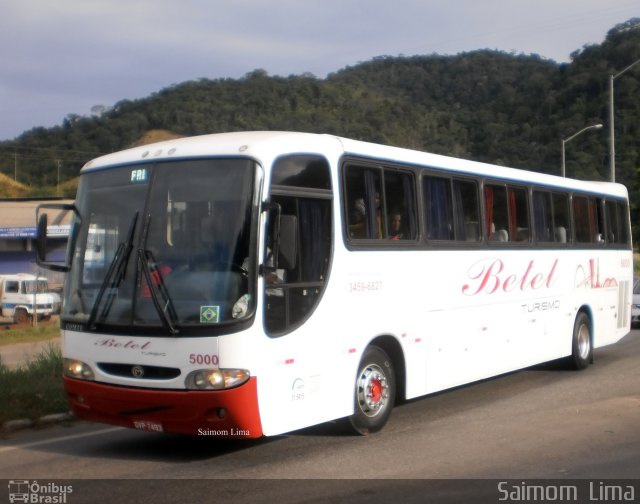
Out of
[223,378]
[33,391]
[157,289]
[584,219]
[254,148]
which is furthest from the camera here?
[584,219]

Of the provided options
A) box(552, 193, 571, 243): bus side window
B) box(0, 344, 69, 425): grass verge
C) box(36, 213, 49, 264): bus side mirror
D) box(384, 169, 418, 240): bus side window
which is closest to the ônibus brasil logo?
box(36, 213, 49, 264): bus side mirror

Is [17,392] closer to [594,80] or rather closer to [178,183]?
[178,183]

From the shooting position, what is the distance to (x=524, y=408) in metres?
11.5

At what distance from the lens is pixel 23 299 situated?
33.8m

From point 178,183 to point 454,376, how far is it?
4841 mm

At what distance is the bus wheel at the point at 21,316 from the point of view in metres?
33.1

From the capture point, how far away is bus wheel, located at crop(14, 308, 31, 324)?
1305 inches

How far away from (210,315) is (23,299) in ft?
91.7

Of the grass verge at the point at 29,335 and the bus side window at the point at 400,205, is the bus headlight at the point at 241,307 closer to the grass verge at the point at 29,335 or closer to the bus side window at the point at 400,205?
the bus side window at the point at 400,205

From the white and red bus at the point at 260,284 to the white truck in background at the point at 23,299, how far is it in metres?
25.5

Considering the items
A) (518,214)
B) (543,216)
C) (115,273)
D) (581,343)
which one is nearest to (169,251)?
(115,273)

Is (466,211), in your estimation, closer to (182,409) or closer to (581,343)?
(581,343)

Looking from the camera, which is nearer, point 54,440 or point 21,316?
point 54,440

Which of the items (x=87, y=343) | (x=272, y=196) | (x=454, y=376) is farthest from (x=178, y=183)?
(x=454, y=376)
